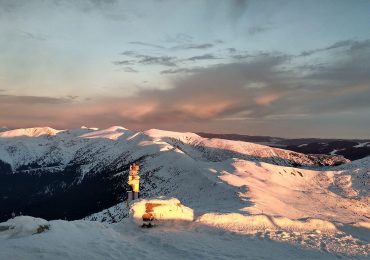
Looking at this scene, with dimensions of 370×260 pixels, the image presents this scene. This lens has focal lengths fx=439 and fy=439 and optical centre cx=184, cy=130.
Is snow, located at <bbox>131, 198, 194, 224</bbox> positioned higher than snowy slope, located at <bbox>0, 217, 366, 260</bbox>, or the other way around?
snow, located at <bbox>131, 198, 194, 224</bbox>

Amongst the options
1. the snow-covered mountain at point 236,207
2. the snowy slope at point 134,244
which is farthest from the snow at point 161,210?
the snowy slope at point 134,244

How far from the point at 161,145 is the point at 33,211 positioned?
54871 mm

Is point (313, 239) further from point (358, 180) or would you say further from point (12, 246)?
point (358, 180)

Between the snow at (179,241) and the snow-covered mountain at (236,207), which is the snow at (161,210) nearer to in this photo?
the snow at (179,241)

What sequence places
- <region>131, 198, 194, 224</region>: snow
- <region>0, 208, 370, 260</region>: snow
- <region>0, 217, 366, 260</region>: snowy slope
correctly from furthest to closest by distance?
1. <region>131, 198, 194, 224</region>: snow
2. <region>0, 208, 370, 260</region>: snow
3. <region>0, 217, 366, 260</region>: snowy slope

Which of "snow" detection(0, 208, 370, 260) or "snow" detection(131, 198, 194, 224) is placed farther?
"snow" detection(131, 198, 194, 224)

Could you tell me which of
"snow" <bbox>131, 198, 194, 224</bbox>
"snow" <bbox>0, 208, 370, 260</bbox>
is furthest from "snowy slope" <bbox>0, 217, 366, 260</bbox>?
"snow" <bbox>131, 198, 194, 224</bbox>

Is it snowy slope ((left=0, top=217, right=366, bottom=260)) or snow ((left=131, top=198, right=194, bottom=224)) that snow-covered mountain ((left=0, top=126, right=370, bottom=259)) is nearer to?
snowy slope ((left=0, top=217, right=366, bottom=260))

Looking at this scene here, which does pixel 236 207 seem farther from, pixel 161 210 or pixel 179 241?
pixel 179 241

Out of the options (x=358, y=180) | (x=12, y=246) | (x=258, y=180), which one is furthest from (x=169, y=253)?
(x=358, y=180)

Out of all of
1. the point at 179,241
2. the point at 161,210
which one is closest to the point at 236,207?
the point at 161,210

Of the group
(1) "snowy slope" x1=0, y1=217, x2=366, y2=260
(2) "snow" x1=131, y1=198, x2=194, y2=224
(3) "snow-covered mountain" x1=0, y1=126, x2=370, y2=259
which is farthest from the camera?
(2) "snow" x1=131, y1=198, x2=194, y2=224

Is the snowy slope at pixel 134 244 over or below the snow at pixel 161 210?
below

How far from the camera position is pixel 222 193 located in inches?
2675
